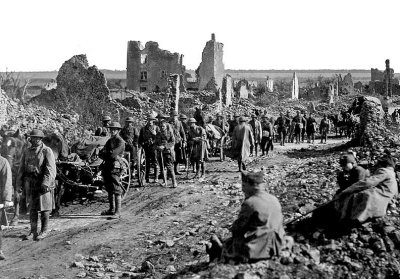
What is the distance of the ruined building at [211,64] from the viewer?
2031 inches

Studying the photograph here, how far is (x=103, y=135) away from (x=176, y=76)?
14.7 meters

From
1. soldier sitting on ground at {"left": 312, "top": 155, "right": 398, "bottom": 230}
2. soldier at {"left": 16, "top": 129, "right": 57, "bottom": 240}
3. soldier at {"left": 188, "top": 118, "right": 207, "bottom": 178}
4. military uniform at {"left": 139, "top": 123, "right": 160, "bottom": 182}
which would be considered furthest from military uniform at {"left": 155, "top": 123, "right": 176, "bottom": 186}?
soldier sitting on ground at {"left": 312, "top": 155, "right": 398, "bottom": 230}

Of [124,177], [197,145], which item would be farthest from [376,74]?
[124,177]

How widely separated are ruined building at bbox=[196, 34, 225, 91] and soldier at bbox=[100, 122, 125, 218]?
42.8 meters

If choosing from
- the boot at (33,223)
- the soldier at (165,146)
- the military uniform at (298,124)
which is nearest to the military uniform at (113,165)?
the boot at (33,223)

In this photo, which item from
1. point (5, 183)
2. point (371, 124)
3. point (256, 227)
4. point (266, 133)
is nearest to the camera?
point (256, 227)

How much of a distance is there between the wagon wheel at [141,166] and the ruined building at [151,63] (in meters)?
35.6

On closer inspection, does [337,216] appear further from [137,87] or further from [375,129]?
[137,87]

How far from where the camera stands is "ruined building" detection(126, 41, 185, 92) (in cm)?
4759

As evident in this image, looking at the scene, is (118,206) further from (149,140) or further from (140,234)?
(149,140)

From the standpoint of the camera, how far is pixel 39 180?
299 inches

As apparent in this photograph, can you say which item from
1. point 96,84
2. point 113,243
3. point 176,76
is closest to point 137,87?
point 176,76

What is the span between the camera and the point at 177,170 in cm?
1370

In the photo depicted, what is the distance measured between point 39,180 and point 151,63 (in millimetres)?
41129
